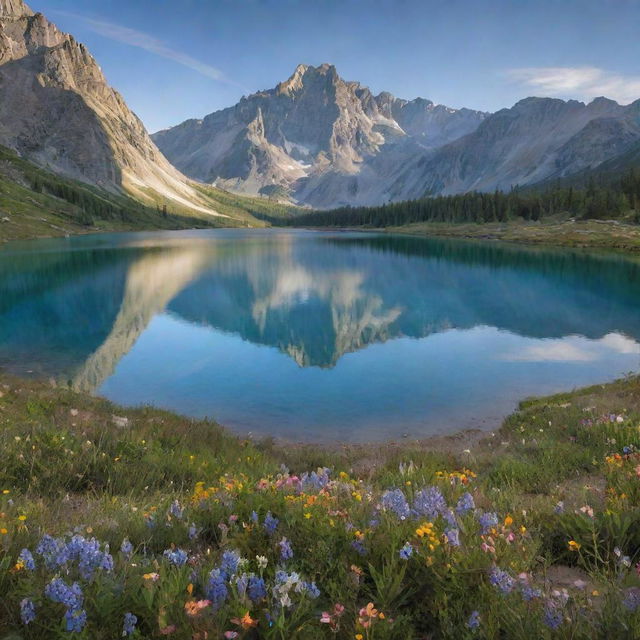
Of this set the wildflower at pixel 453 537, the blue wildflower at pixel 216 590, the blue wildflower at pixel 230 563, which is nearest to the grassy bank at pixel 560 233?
the wildflower at pixel 453 537

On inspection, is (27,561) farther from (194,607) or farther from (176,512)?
(176,512)

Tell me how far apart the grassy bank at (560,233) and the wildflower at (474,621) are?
394 ft

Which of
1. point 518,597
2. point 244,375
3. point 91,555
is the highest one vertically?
point 91,555

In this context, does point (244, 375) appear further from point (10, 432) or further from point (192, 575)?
point (192, 575)

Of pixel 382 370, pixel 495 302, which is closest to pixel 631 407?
pixel 382 370

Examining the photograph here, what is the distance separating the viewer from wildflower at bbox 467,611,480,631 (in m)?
3.68

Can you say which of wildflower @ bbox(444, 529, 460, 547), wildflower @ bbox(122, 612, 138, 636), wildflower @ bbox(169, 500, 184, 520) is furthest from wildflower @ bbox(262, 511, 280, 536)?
wildflower @ bbox(122, 612, 138, 636)

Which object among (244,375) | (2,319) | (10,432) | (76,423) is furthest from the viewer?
(2,319)

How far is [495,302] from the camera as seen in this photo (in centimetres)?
5497

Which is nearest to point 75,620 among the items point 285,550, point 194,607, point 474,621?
point 194,607

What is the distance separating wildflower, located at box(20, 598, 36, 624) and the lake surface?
669 inches

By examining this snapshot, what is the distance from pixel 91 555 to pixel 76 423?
11.9 metres

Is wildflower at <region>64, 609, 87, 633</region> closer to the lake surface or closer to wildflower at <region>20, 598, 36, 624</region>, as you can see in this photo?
wildflower at <region>20, 598, 36, 624</region>

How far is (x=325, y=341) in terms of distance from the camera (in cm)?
3762
